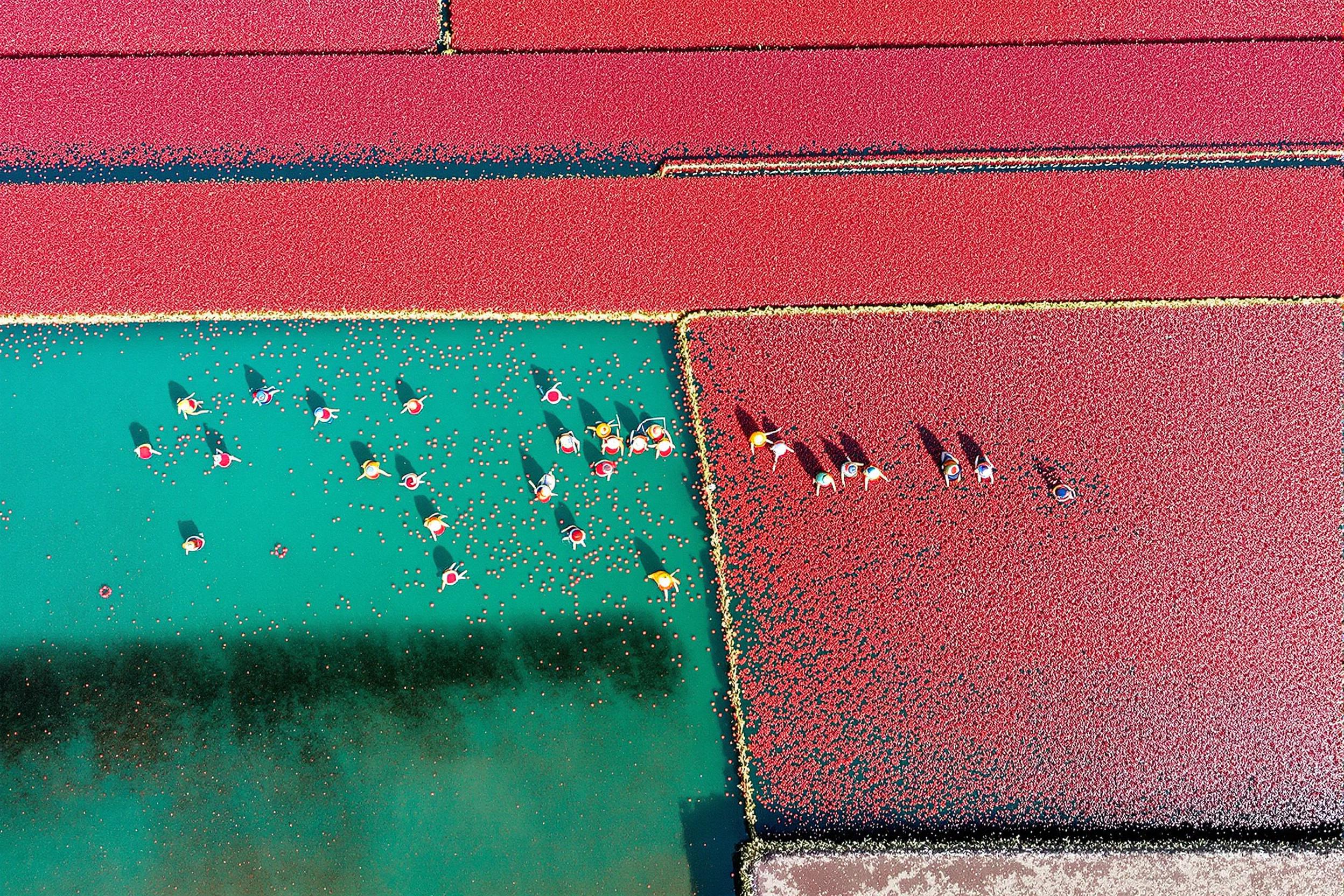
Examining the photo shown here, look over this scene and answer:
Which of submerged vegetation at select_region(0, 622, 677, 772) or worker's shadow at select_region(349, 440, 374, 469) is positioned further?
worker's shadow at select_region(349, 440, 374, 469)

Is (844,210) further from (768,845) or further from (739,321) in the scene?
(768,845)

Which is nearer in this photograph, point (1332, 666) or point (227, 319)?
point (1332, 666)

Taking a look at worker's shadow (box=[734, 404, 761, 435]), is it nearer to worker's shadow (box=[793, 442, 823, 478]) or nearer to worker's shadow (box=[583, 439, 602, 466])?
worker's shadow (box=[793, 442, 823, 478])

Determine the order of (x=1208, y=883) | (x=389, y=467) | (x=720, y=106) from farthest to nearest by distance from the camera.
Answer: (x=720, y=106) → (x=389, y=467) → (x=1208, y=883)

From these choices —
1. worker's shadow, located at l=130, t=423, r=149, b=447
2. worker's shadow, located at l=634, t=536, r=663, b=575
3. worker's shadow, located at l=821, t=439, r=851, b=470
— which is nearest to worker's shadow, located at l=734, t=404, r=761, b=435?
worker's shadow, located at l=821, t=439, r=851, b=470

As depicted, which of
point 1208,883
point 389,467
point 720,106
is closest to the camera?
point 1208,883

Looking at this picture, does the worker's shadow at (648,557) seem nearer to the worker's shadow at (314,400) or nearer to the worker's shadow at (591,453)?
the worker's shadow at (591,453)

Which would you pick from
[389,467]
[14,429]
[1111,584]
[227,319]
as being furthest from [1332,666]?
[14,429]
